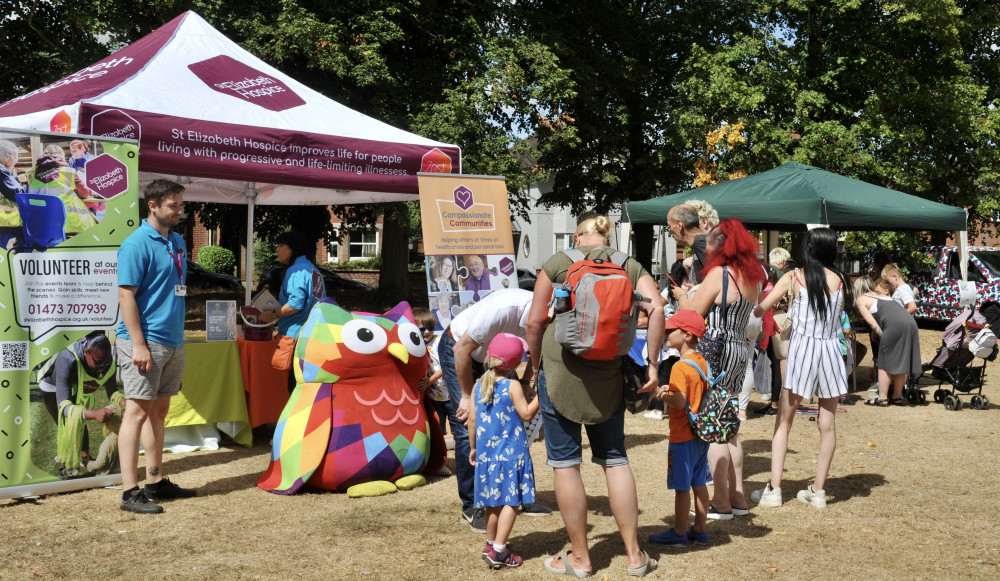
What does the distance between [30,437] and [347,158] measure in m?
3.15

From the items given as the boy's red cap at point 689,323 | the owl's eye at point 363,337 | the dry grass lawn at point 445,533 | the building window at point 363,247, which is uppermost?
the building window at point 363,247

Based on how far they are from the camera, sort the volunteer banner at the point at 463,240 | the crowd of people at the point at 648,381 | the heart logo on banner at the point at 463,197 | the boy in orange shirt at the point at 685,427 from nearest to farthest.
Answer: the crowd of people at the point at 648,381
the boy in orange shirt at the point at 685,427
the volunteer banner at the point at 463,240
the heart logo on banner at the point at 463,197

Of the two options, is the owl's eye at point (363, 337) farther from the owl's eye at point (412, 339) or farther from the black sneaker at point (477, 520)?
the black sneaker at point (477, 520)

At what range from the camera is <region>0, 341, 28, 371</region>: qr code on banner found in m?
5.21

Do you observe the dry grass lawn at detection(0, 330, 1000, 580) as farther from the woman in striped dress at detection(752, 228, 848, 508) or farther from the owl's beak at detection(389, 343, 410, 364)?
the owl's beak at detection(389, 343, 410, 364)

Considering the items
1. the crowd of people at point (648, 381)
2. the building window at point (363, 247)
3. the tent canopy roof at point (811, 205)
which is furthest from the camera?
the building window at point (363, 247)

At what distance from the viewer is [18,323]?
5.25m

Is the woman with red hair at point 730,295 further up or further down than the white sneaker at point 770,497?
further up

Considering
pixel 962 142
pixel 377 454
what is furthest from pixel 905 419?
pixel 962 142

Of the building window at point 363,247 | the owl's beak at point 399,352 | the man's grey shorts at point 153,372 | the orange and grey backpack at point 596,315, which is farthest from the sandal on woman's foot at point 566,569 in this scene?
the building window at point 363,247

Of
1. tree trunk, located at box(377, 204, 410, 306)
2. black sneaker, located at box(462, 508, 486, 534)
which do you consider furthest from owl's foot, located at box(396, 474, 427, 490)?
tree trunk, located at box(377, 204, 410, 306)

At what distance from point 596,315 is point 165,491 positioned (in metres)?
3.15

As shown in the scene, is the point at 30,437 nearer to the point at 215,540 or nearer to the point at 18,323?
the point at 18,323

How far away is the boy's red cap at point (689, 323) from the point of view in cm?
438
